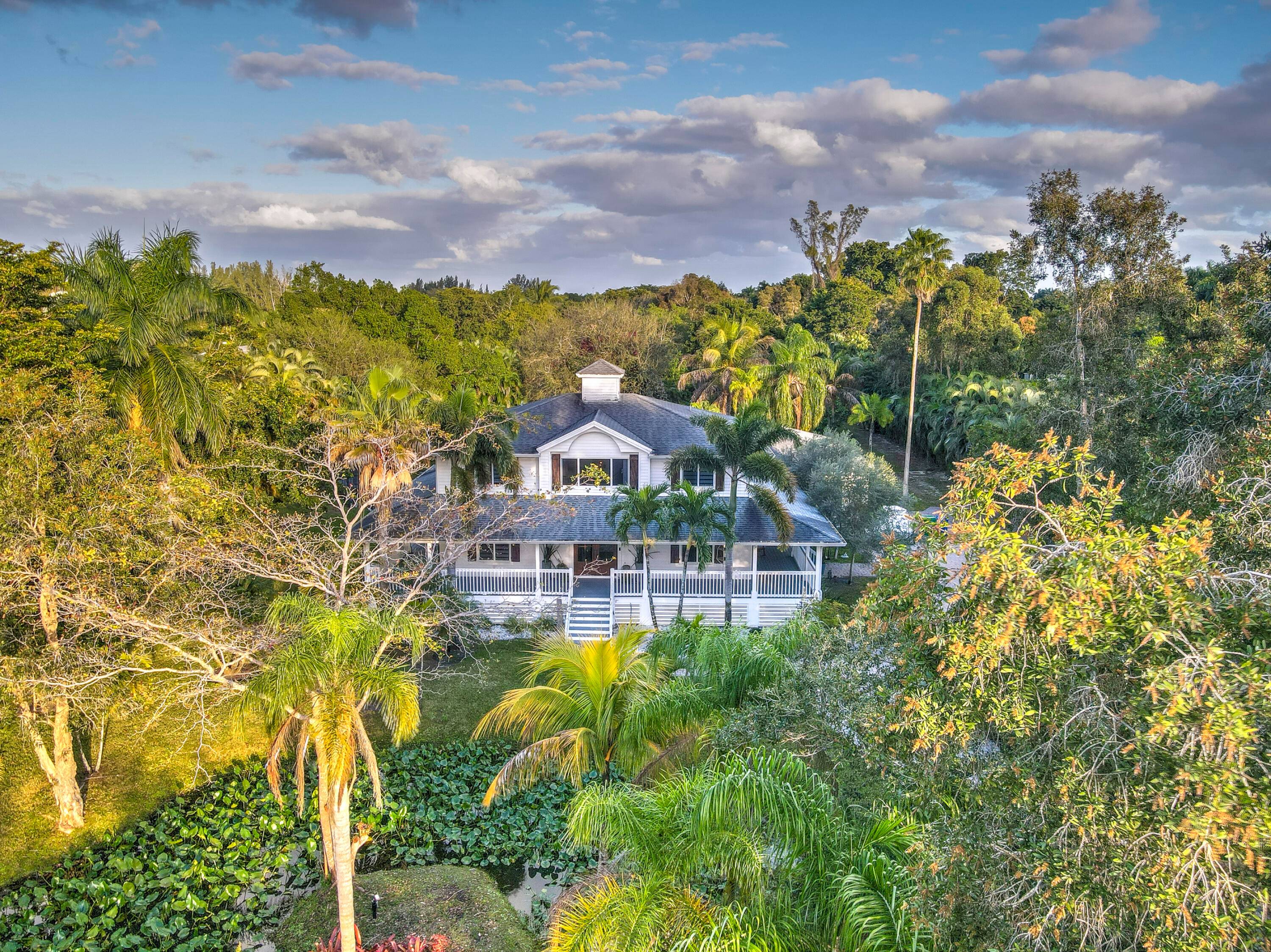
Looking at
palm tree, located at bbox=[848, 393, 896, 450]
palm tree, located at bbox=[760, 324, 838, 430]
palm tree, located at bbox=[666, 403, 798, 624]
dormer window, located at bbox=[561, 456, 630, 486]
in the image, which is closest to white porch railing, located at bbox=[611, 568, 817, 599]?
palm tree, located at bbox=[666, 403, 798, 624]

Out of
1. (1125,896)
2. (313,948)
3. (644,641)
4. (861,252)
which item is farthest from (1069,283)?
(861,252)

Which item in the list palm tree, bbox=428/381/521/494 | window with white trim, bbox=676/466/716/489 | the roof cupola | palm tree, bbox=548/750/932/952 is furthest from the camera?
the roof cupola

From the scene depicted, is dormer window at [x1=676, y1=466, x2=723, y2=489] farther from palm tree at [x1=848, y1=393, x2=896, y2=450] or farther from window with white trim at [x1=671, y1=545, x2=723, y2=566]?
palm tree at [x1=848, y1=393, x2=896, y2=450]

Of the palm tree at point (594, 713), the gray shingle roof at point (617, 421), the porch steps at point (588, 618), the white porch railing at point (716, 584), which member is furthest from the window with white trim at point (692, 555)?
the palm tree at point (594, 713)

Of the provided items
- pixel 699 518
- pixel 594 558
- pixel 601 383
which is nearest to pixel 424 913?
pixel 699 518

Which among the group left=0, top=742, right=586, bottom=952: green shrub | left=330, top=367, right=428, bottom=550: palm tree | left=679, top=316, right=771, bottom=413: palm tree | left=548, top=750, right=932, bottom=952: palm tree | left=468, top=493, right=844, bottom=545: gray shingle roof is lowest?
left=0, top=742, right=586, bottom=952: green shrub

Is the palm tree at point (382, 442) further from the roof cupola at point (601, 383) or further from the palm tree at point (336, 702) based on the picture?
the roof cupola at point (601, 383)
